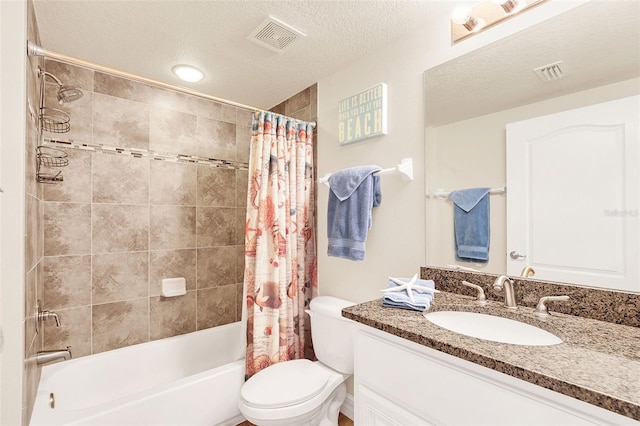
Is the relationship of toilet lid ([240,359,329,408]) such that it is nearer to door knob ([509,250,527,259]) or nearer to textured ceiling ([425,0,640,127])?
door knob ([509,250,527,259])

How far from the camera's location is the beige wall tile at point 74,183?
5.94 ft

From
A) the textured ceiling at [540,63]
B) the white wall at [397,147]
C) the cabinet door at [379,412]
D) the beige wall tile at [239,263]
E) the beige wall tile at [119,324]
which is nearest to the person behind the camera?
the cabinet door at [379,412]

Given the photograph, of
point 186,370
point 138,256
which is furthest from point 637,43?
point 186,370

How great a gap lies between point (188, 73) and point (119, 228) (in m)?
1.16

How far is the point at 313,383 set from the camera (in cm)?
154

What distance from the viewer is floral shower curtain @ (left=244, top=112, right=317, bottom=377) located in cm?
181

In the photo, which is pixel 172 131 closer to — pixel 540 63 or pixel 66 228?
pixel 66 228

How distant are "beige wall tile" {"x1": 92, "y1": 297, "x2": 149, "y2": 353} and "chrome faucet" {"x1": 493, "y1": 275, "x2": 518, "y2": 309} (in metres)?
2.20

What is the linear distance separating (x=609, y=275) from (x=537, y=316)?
0.27m

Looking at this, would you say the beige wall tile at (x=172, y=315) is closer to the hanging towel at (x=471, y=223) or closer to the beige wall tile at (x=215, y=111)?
the beige wall tile at (x=215, y=111)

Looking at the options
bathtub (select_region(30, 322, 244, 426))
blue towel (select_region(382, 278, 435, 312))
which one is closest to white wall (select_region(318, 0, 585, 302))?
blue towel (select_region(382, 278, 435, 312))

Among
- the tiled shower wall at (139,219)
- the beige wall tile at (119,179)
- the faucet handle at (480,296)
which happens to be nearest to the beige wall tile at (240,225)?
the tiled shower wall at (139,219)

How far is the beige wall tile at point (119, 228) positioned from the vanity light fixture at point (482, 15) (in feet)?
7.23

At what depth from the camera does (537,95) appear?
1.16 meters
